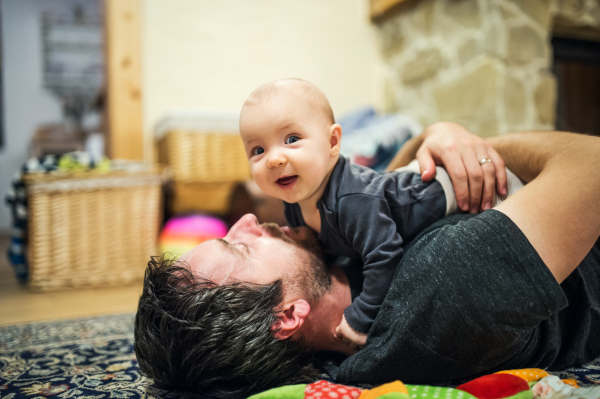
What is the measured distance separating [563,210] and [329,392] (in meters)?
0.48

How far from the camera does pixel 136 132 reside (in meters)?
2.48

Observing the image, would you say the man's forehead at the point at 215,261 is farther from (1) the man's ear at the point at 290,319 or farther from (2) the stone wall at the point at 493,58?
(2) the stone wall at the point at 493,58

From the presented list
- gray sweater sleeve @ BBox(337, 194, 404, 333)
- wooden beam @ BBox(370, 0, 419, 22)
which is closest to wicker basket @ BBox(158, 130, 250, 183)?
wooden beam @ BBox(370, 0, 419, 22)

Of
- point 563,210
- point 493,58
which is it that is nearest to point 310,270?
point 563,210

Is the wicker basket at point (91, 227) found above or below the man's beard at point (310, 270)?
below

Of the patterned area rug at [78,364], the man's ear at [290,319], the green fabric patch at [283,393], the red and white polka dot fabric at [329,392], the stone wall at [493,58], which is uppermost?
the stone wall at [493,58]

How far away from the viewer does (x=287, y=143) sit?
2.57 ft

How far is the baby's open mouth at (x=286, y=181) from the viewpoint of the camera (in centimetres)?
79

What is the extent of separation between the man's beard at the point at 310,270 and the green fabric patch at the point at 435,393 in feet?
0.79

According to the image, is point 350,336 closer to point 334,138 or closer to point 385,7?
point 334,138

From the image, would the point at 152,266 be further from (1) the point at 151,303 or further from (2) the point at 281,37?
(2) the point at 281,37

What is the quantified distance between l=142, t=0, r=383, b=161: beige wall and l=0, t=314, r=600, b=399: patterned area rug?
148cm

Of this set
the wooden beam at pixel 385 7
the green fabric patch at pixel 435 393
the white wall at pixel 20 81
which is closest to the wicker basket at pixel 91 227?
the green fabric patch at pixel 435 393

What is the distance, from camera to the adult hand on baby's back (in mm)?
859
